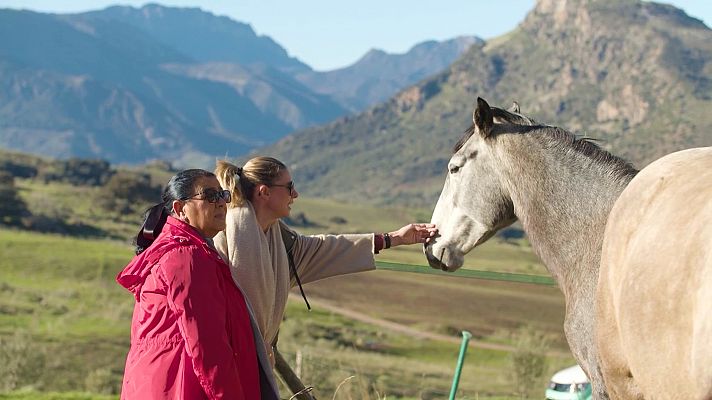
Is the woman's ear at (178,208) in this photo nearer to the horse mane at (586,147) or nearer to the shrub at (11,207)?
the horse mane at (586,147)

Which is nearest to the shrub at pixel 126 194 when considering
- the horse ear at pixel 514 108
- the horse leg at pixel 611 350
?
the horse ear at pixel 514 108

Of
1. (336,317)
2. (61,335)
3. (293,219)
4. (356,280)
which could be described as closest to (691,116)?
(293,219)

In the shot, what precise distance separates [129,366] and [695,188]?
2344mm

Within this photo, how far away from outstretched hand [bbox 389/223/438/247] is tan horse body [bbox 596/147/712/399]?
6.01 feet

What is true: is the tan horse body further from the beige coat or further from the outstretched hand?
the outstretched hand

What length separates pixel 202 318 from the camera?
12.8ft

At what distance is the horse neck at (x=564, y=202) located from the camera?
4.78 metres

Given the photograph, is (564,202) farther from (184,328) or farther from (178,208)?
(184,328)

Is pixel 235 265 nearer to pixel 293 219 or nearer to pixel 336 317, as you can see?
pixel 336 317

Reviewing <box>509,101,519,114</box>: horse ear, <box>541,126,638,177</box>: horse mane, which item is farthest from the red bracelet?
<box>541,126,638,177</box>: horse mane

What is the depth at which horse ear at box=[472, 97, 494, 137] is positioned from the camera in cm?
513

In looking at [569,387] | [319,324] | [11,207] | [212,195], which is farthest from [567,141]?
[11,207]

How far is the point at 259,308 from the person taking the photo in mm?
4703

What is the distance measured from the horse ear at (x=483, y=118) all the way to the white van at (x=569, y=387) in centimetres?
352
